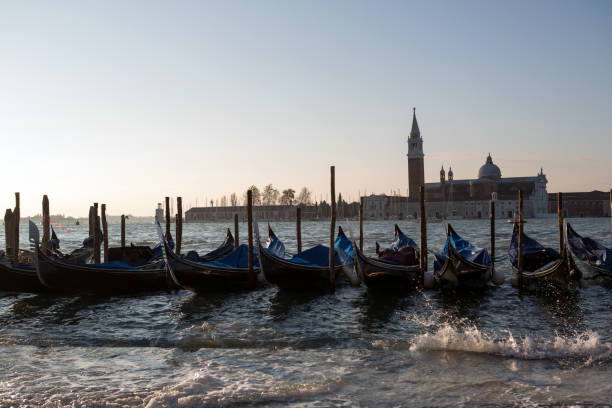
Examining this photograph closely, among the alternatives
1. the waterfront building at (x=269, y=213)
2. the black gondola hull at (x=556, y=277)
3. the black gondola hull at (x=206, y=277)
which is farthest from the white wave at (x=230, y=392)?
the waterfront building at (x=269, y=213)

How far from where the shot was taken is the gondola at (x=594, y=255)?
11.9 m

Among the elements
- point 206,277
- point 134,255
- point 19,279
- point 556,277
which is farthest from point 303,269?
point 19,279

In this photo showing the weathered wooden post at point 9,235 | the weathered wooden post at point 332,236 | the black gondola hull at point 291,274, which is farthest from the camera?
the weathered wooden post at point 9,235

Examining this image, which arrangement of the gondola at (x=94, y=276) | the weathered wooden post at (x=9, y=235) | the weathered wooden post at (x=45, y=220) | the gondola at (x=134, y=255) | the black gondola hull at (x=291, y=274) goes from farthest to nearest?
1. the weathered wooden post at (x=9, y=235)
2. the weathered wooden post at (x=45, y=220)
3. the gondola at (x=134, y=255)
4. the black gondola hull at (x=291, y=274)
5. the gondola at (x=94, y=276)

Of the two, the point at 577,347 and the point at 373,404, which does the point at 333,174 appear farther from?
the point at 373,404

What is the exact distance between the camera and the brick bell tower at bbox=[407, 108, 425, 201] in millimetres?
87562

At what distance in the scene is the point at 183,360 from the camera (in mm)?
6586

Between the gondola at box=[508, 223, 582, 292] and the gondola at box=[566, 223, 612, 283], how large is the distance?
0.46 meters

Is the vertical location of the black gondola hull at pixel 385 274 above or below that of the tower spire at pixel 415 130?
below

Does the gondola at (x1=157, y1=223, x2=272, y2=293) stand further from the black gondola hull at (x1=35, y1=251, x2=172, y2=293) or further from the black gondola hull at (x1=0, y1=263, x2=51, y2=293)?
the black gondola hull at (x1=0, y1=263, x2=51, y2=293)

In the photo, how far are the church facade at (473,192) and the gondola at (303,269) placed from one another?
7606 cm

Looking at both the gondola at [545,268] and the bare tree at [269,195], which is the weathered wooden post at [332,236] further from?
the bare tree at [269,195]

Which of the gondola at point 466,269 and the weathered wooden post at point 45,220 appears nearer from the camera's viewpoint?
the gondola at point 466,269

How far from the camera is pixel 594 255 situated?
12.4 meters
